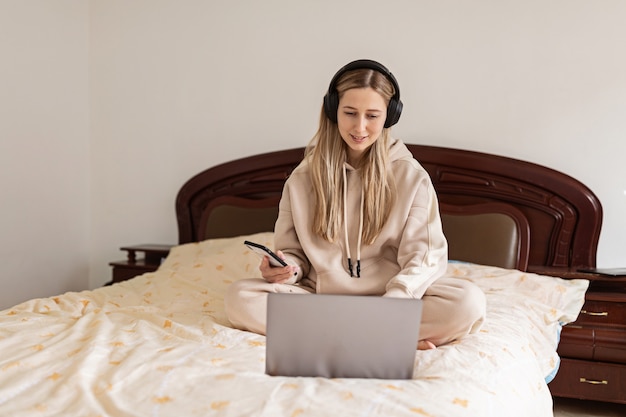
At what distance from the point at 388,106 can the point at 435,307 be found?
23.3 inches

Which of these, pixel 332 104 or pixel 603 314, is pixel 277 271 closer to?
pixel 332 104

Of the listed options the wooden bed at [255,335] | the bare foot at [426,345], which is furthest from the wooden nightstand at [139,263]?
the bare foot at [426,345]

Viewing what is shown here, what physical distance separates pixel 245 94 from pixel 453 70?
1.03 metres

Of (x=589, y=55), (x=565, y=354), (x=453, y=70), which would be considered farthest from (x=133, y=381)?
(x=589, y=55)

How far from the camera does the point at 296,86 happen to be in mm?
3252

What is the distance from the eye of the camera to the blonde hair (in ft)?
6.27

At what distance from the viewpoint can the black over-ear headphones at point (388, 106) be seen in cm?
190

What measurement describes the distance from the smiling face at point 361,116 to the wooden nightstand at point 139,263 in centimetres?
154

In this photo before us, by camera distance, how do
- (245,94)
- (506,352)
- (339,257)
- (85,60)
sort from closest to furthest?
(506,352) < (339,257) < (245,94) < (85,60)

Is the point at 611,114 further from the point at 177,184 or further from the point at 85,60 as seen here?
the point at 85,60

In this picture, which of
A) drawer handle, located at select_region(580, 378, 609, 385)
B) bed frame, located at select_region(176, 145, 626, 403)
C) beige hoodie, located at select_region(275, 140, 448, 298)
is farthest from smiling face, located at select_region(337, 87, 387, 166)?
drawer handle, located at select_region(580, 378, 609, 385)

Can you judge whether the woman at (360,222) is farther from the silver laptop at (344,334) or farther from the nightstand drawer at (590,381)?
the nightstand drawer at (590,381)

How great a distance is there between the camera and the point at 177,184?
11.5 feet

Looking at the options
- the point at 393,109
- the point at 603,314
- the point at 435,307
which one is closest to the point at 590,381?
the point at 603,314
